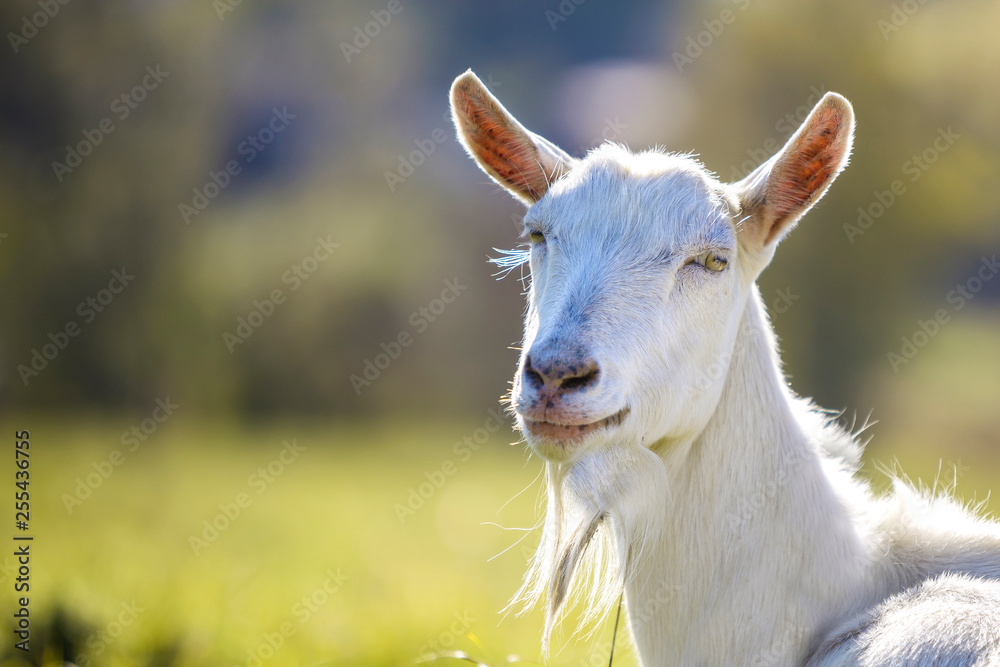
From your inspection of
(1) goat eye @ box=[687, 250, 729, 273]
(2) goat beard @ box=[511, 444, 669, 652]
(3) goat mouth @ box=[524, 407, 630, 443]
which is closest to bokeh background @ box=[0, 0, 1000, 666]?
(2) goat beard @ box=[511, 444, 669, 652]

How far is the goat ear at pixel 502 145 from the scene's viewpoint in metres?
3.31

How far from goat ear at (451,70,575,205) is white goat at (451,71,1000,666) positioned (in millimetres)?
283

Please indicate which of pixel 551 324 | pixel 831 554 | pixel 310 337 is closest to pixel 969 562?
pixel 831 554

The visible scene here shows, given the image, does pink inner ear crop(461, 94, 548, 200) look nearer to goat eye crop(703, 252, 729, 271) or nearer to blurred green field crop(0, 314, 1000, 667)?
goat eye crop(703, 252, 729, 271)

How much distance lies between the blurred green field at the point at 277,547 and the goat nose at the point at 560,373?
173cm

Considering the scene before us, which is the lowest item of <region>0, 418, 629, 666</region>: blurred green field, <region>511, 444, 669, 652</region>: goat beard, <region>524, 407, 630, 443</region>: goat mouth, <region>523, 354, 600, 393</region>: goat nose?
<region>0, 418, 629, 666</region>: blurred green field

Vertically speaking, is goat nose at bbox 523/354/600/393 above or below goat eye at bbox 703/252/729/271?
below

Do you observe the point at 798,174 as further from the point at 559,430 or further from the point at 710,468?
the point at 559,430

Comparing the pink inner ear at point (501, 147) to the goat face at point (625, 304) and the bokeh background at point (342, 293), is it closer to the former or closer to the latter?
the goat face at point (625, 304)

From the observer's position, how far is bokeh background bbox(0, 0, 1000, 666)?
560 centimetres

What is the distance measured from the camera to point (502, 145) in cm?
343

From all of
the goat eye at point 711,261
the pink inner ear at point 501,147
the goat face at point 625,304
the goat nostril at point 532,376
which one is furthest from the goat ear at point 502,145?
the goat nostril at point 532,376

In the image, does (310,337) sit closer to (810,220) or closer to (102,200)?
(102,200)

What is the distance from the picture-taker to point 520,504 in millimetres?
10516
